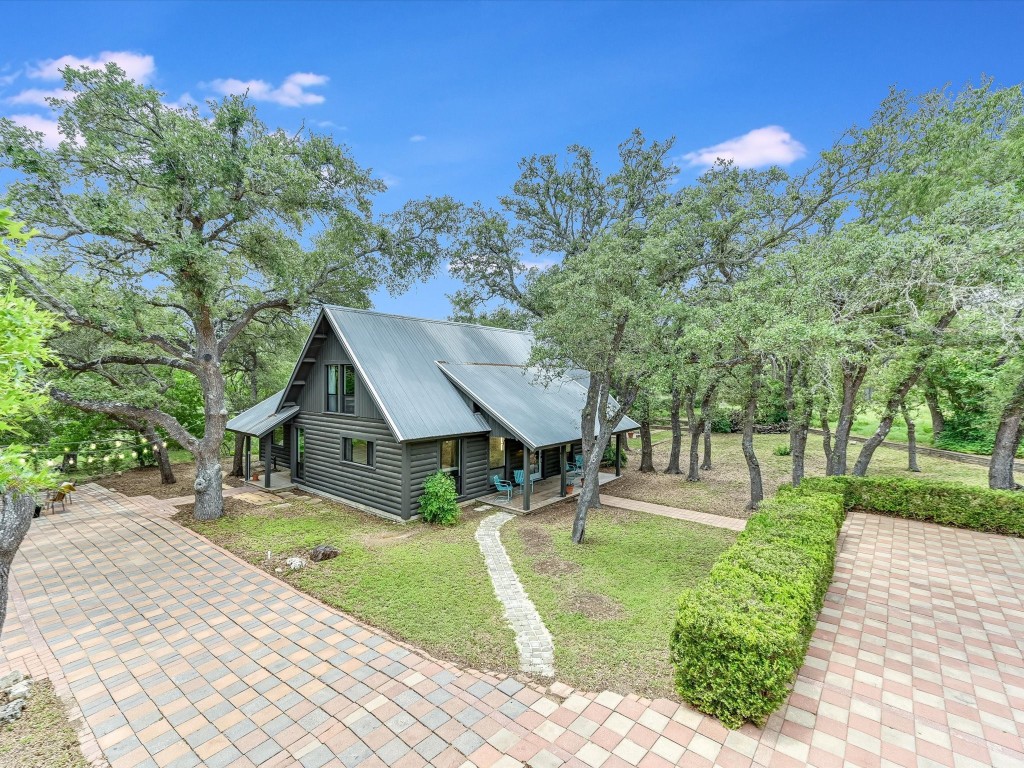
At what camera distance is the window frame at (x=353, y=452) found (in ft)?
43.0

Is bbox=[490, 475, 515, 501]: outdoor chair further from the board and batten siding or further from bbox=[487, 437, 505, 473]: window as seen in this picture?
the board and batten siding

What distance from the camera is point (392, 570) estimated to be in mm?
8594

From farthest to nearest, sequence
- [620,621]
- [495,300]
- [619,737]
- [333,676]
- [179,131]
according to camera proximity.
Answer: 1. [495,300]
2. [179,131]
3. [620,621]
4. [333,676]
5. [619,737]

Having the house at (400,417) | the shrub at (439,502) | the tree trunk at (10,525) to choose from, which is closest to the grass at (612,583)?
the shrub at (439,502)

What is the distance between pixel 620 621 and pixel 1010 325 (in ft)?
24.7

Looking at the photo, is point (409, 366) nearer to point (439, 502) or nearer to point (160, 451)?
point (439, 502)

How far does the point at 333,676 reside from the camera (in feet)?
17.8

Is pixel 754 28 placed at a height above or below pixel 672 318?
above

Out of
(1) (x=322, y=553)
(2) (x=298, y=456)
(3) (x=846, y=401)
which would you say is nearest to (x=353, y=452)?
(2) (x=298, y=456)

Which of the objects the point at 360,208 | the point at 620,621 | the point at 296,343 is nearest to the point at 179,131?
the point at 360,208

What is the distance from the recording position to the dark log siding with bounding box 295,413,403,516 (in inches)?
491

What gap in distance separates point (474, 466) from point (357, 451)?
3.70m

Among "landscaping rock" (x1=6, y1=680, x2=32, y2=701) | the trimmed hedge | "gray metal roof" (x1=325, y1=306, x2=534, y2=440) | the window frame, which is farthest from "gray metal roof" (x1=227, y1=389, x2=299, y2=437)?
the trimmed hedge

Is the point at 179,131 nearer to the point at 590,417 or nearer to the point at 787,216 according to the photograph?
the point at 590,417
